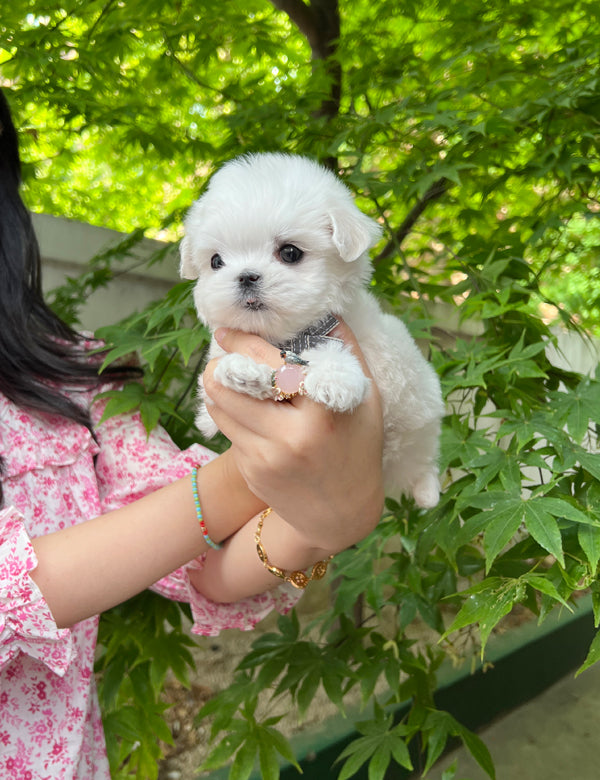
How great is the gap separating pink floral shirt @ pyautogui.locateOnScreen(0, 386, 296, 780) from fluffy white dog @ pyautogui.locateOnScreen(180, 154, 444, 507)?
609 mm

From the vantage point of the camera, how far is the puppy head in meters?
0.89

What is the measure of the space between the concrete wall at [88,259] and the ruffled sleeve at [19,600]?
1512mm

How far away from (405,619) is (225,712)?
568 mm

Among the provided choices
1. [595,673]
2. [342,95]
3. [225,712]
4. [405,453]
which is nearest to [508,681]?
[595,673]

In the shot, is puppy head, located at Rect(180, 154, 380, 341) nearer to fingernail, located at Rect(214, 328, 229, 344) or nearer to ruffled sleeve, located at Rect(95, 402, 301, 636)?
fingernail, located at Rect(214, 328, 229, 344)

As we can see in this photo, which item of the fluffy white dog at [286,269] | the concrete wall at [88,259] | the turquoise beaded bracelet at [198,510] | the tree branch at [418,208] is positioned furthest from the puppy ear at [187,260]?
the concrete wall at [88,259]

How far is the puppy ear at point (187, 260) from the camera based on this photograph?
41.3 inches

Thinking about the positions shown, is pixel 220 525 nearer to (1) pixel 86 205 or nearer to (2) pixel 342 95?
(2) pixel 342 95

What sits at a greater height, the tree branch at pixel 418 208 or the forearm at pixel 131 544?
the tree branch at pixel 418 208

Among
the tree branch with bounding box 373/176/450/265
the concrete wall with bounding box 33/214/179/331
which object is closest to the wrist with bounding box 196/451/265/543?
the tree branch with bounding box 373/176/450/265

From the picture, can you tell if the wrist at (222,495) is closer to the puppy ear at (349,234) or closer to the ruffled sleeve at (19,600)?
the ruffled sleeve at (19,600)

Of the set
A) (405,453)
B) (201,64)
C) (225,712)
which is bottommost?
(225,712)

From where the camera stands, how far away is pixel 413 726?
1.69 meters

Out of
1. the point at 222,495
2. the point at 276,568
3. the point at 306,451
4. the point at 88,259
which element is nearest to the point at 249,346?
the point at 306,451
